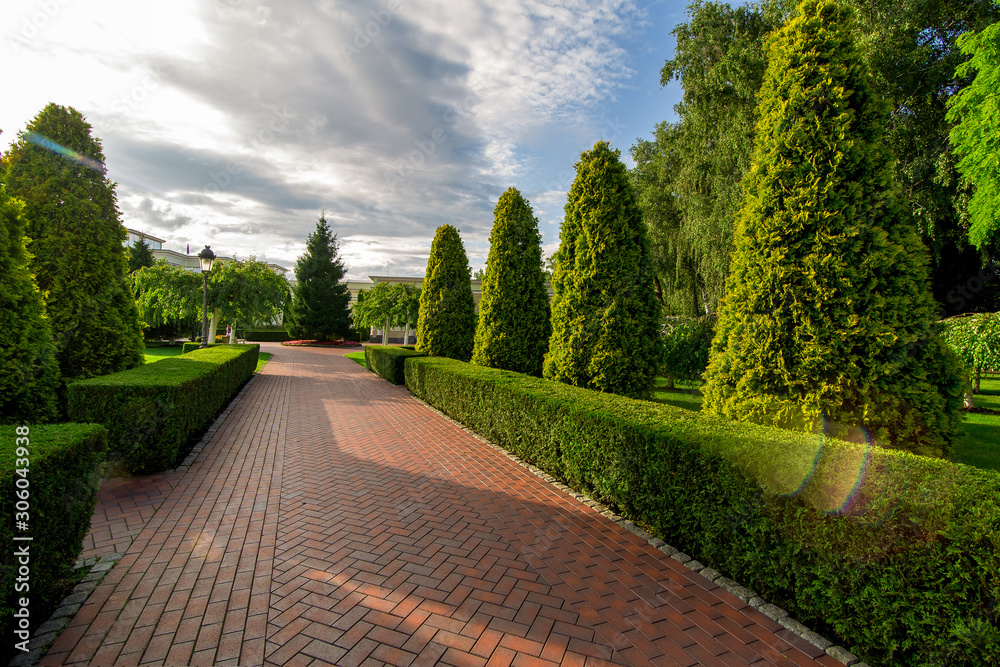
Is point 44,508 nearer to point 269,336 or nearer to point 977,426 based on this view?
point 977,426

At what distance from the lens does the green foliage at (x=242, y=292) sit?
22188mm

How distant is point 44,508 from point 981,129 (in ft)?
57.1

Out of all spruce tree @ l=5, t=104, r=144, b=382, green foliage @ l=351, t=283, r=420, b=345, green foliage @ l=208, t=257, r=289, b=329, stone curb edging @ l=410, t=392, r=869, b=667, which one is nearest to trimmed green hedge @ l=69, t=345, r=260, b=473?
spruce tree @ l=5, t=104, r=144, b=382

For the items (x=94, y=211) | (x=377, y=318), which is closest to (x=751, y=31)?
(x=94, y=211)

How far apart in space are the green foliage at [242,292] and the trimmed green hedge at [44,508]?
21479mm

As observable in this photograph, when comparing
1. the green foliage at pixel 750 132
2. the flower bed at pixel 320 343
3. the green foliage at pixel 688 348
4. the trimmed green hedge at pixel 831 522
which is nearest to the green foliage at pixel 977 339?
the green foliage at pixel 750 132

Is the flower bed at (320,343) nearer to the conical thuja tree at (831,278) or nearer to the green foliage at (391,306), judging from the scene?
the green foliage at (391,306)

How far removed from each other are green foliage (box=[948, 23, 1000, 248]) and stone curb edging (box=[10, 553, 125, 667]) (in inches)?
667

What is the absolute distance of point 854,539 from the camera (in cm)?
268

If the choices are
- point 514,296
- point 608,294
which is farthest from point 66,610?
point 514,296

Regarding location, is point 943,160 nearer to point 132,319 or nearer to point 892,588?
point 892,588

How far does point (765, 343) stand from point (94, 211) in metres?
10.0

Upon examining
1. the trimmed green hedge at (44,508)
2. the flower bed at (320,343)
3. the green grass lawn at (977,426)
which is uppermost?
the trimmed green hedge at (44,508)

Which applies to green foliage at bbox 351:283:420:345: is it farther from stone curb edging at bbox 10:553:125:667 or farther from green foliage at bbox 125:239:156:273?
stone curb edging at bbox 10:553:125:667
